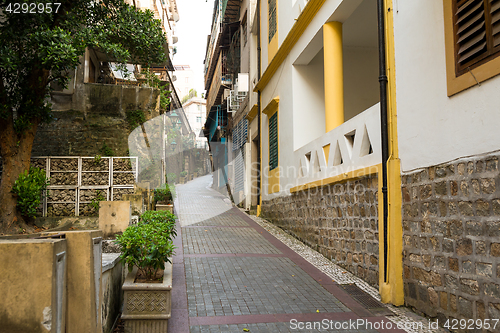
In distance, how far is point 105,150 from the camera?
44.2 ft

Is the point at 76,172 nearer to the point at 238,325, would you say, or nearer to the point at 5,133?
the point at 5,133

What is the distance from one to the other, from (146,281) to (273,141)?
8.40 meters

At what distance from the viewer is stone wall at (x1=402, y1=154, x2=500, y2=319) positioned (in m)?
3.71

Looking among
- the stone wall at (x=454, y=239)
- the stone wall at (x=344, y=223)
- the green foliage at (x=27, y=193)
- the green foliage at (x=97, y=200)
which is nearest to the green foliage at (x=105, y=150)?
the green foliage at (x=97, y=200)

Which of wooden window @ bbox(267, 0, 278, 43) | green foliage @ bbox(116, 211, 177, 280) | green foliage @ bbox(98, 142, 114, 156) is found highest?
wooden window @ bbox(267, 0, 278, 43)

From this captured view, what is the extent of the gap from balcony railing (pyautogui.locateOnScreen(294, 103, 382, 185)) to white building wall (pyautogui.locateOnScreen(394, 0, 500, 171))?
666 millimetres

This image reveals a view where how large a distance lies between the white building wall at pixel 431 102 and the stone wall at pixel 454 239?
199 millimetres

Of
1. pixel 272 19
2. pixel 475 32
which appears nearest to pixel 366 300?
pixel 475 32

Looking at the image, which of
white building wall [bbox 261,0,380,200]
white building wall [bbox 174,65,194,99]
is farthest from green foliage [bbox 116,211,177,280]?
white building wall [bbox 174,65,194,99]

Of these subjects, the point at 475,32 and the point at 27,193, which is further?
the point at 27,193

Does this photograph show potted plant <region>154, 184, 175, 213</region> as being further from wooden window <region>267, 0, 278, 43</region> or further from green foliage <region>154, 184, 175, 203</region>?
wooden window <region>267, 0, 278, 43</region>

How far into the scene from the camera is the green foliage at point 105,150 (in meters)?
13.4

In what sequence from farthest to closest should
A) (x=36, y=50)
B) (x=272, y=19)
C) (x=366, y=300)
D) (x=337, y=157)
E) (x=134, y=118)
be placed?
(x=134, y=118) → (x=272, y=19) → (x=36, y=50) → (x=337, y=157) → (x=366, y=300)

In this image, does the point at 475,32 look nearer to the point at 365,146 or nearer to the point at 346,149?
the point at 365,146
